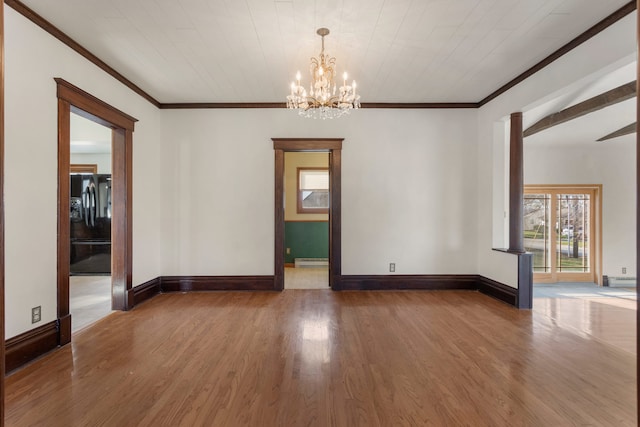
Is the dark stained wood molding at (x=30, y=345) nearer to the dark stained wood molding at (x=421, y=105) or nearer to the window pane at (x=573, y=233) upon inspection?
the dark stained wood molding at (x=421, y=105)

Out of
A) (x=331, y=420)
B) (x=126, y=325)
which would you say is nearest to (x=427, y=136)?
(x=331, y=420)

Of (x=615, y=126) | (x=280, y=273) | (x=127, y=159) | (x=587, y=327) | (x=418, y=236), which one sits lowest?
(x=587, y=327)

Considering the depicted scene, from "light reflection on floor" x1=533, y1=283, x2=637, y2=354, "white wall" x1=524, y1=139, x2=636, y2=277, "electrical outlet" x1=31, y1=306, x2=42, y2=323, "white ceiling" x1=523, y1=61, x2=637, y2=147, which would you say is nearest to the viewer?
"electrical outlet" x1=31, y1=306, x2=42, y2=323

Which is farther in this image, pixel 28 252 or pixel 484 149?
pixel 484 149

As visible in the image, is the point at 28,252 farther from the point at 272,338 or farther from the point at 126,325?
the point at 272,338

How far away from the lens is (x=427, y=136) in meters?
4.88

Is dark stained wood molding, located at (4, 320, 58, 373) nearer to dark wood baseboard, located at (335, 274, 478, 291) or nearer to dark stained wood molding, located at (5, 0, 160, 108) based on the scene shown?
dark stained wood molding, located at (5, 0, 160, 108)

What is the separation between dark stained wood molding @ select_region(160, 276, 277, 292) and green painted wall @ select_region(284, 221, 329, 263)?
2375 mm

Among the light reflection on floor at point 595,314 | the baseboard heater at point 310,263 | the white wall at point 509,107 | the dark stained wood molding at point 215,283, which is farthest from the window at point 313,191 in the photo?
the light reflection on floor at point 595,314

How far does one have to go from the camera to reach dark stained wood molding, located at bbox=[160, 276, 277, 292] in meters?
4.79

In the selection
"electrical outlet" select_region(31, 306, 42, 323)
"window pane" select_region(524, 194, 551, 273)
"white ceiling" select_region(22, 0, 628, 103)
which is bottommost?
"electrical outlet" select_region(31, 306, 42, 323)

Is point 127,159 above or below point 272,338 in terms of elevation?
above

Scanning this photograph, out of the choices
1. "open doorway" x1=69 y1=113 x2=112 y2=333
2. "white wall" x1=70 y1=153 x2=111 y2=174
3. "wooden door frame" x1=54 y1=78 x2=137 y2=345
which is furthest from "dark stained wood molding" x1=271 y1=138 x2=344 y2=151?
"white wall" x1=70 y1=153 x2=111 y2=174

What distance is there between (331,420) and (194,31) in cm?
326
